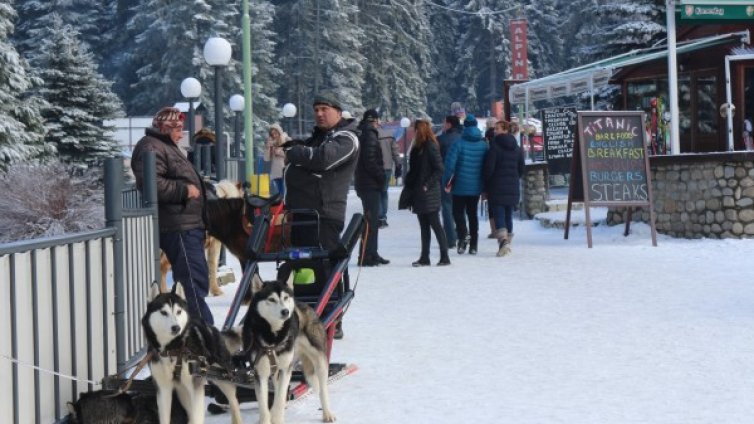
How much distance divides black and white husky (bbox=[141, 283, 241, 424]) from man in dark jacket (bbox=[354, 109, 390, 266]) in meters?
8.69

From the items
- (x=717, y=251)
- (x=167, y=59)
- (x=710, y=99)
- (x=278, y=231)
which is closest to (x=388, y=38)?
(x=167, y=59)

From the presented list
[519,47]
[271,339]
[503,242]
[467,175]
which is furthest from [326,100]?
[519,47]

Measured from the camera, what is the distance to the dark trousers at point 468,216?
15.6 meters

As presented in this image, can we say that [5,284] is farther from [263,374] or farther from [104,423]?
[263,374]

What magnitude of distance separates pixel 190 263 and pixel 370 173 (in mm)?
7155

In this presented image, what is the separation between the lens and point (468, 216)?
1562 cm

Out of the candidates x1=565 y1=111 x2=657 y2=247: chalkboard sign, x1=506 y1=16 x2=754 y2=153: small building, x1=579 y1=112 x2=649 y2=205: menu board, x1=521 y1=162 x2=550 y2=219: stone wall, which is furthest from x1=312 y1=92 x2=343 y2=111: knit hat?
x1=521 y1=162 x2=550 y2=219: stone wall

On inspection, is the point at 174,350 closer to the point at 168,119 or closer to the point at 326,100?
the point at 168,119

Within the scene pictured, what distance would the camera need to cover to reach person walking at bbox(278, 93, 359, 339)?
8078 millimetres

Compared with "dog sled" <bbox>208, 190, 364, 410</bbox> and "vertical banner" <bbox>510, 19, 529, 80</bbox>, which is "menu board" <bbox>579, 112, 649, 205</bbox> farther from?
"vertical banner" <bbox>510, 19, 529, 80</bbox>

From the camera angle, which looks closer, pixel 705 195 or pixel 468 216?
pixel 468 216

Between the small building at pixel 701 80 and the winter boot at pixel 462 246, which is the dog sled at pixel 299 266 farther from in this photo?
the small building at pixel 701 80

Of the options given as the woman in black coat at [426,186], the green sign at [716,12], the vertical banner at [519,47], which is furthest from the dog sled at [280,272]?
the vertical banner at [519,47]

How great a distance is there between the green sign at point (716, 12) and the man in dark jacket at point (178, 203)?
11.4 metres
